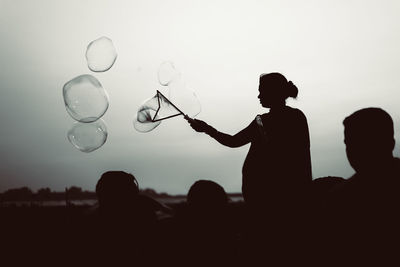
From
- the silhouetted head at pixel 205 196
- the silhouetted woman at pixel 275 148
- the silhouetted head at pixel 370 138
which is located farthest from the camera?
the silhouetted woman at pixel 275 148

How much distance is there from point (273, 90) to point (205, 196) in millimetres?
1158

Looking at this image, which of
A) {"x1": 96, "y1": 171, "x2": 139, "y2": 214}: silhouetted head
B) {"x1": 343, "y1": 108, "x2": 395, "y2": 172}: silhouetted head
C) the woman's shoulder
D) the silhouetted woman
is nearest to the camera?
{"x1": 343, "y1": 108, "x2": 395, "y2": 172}: silhouetted head

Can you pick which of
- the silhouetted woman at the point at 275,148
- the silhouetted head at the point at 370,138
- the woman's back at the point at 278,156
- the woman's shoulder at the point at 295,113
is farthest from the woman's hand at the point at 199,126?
the silhouetted head at the point at 370,138

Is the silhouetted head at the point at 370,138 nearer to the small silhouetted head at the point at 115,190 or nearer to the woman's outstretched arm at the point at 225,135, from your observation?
the woman's outstretched arm at the point at 225,135

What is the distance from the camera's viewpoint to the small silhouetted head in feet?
8.08

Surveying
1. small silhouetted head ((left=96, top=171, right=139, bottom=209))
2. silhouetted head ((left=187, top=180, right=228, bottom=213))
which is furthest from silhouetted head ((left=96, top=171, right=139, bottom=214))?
silhouetted head ((left=187, top=180, right=228, bottom=213))

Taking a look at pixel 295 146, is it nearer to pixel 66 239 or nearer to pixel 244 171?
pixel 244 171

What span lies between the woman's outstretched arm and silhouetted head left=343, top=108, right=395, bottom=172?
1312 mm

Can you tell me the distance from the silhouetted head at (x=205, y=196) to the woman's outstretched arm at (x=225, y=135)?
0.74 meters

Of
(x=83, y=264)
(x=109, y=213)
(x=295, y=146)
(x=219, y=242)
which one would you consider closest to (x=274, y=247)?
(x=219, y=242)

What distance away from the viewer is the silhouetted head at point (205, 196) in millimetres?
2250

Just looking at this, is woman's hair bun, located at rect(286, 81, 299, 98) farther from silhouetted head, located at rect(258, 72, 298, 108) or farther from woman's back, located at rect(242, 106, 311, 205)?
woman's back, located at rect(242, 106, 311, 205)

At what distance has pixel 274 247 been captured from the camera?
103 inches

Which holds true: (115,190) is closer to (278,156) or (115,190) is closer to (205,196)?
(205,196)
